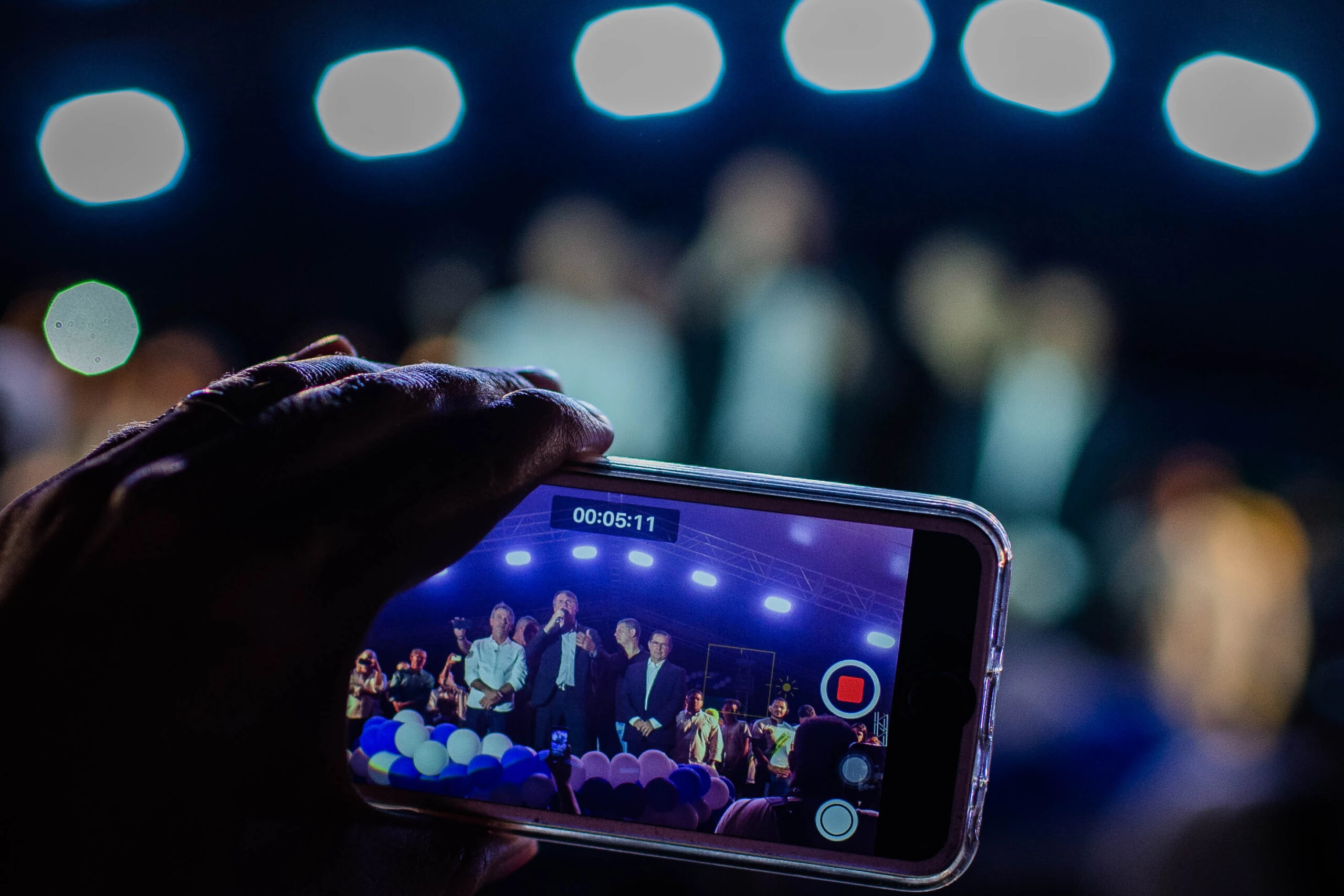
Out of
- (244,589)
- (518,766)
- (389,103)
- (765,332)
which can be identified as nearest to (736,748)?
(518,766)

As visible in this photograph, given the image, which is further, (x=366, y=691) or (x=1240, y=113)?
(x=1240, y=113)

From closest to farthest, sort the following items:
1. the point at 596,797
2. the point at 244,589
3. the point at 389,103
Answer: the point at 244,589
the point at 596,797
the point at 389,103

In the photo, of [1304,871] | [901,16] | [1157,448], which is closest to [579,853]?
[1304,871]

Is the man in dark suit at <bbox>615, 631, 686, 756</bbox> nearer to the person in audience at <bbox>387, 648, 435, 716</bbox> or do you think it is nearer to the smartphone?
the smartphone

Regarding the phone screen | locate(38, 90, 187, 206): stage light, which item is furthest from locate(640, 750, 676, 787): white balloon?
Result: locate(38, 90, 187, 206): stage light

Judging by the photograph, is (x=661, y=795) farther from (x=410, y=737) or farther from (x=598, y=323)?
(x=598, y=323)

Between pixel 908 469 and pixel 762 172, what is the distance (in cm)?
45

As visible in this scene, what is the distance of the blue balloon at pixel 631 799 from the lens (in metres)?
0.39

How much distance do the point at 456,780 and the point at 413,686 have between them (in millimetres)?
58

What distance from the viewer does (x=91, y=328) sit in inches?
44.8

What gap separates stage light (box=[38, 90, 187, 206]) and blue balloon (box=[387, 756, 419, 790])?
1.02 meters

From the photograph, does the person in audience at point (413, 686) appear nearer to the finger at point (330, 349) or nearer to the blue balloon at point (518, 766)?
the blue balloon at point (518, 766)

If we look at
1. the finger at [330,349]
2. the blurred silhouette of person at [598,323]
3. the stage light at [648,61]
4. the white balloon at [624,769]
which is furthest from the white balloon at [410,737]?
the stage light at [648,61]

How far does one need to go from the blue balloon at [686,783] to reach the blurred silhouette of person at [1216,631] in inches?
27.9
